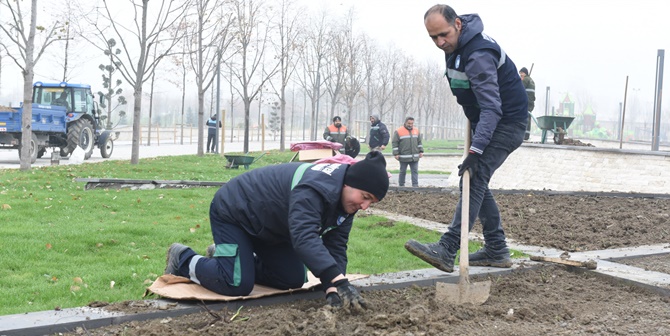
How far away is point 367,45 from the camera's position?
4669cm

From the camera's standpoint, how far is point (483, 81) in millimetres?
4848

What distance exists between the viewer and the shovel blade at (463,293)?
14.5ft

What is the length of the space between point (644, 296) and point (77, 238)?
5.30 meters

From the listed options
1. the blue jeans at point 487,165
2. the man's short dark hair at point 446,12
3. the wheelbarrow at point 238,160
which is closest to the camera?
the man's short dark hair at point 446,12

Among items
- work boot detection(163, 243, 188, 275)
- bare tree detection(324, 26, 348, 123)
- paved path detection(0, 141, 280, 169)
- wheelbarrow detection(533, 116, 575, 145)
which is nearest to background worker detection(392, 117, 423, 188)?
wheelbarrow detection(533, 116, 575, 145)

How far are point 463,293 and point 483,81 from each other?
155 centimetres

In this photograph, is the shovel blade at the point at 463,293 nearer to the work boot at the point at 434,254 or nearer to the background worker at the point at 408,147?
the work boot at the point at 434,254

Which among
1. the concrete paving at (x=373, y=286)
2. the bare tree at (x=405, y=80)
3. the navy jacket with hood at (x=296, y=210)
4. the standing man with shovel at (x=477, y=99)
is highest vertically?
the bare tree at (x=405, y=80)

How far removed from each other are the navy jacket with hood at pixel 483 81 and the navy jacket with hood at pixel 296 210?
130cm

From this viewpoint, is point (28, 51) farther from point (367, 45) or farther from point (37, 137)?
point (367, 45)

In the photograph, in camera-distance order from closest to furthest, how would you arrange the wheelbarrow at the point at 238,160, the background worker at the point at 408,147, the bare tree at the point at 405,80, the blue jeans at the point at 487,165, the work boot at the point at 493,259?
the blue jeans at the point at 487,165, the work boot at the point at 493,259, the background worker at the point at 408,147, the wheelbarrow at the point at 238,160, the bare tree at the point at 405,80

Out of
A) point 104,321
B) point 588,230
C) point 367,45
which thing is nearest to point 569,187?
point 588,230

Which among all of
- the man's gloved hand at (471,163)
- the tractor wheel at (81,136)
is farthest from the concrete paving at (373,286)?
the tractor wheel at (81,136)

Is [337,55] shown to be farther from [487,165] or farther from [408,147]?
[487,165]
